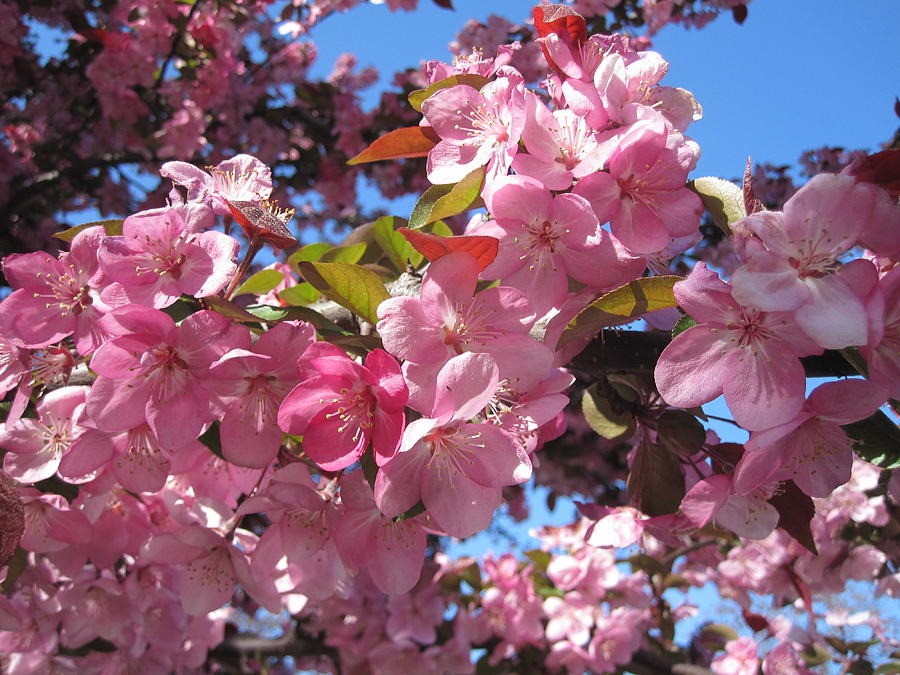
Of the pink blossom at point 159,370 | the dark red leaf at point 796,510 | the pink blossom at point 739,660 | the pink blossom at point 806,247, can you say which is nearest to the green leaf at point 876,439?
the dark red leaf at point 796,510

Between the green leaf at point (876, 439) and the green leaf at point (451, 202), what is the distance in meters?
0.55

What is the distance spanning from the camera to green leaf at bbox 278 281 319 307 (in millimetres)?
1104

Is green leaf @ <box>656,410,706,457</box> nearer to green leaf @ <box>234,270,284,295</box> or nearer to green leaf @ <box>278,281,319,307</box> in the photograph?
green leaf @ <box>278,281,319,307</box>

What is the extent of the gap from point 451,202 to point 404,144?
0.17 meters

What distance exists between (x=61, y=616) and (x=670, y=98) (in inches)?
68.2

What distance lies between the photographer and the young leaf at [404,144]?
972mm

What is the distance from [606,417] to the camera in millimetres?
1088

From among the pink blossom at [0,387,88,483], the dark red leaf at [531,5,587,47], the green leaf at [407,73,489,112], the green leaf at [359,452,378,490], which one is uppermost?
the dark red leaf at [531,5,587,47]

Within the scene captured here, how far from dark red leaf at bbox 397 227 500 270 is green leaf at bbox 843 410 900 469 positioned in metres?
0.49

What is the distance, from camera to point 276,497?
88cm

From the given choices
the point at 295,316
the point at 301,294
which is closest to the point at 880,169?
the point at 295,316

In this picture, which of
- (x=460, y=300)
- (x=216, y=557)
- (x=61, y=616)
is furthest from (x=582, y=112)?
(x=61, y=616)

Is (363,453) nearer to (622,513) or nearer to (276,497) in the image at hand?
(276,497)

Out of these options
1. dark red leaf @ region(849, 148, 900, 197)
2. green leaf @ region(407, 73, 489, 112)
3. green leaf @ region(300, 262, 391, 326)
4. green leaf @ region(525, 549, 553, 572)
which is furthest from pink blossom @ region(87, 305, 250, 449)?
green leaf @ region(525, 549, 553, 572)
